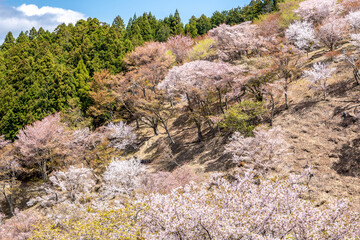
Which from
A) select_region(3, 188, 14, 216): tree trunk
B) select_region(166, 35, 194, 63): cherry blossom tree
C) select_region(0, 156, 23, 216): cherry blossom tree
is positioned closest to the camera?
select_region(3, 188, 14, 216): tree trunk

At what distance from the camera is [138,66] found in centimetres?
3347

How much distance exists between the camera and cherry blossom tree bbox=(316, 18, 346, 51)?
22.5 metres

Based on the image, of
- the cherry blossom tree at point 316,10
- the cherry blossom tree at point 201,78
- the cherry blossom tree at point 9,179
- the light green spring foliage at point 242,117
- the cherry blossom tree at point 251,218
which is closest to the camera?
the cherry blossom tree at point 251,218

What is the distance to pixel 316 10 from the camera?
29609mm

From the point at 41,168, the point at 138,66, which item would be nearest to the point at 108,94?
the point at 138,66

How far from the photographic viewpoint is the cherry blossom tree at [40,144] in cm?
2230

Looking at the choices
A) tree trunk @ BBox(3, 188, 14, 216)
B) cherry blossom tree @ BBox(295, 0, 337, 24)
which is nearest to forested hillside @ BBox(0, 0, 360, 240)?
cherry blossom tree @ BBox(295, 0, 337, 24)

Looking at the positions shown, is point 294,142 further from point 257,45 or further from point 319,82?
point 257,45

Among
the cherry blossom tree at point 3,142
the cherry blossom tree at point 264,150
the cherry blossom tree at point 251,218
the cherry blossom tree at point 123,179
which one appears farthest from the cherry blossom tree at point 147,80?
the cherry blossom tree at point 251,218

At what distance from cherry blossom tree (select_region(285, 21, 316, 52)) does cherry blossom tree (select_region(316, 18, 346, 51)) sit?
5.41 ft

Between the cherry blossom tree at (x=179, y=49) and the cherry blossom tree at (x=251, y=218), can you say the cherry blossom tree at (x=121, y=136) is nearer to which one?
the cherry blossom tree at (x=179, y=49)

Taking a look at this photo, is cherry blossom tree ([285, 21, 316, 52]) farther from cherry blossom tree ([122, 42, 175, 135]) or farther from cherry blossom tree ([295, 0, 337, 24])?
cherry blossom tree ([122, 42, 175, 135])

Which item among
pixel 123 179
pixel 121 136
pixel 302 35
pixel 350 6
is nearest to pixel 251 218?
pixel 123 179

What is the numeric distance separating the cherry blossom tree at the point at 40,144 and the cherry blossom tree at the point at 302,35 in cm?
2659
